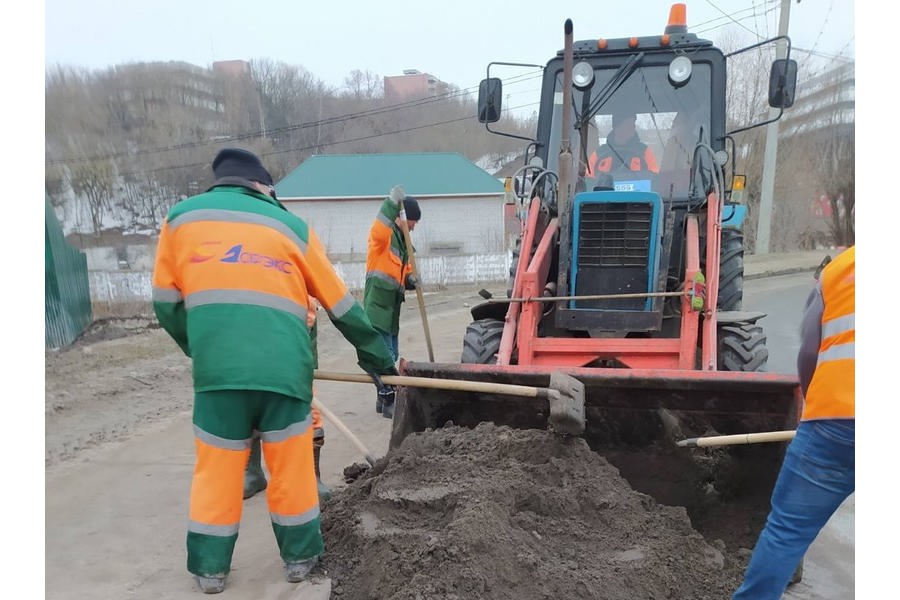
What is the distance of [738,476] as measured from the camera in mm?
3908

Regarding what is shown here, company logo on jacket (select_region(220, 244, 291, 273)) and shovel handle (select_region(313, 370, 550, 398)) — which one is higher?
company logo on jacket (select_region(220, 244, 291, 273))

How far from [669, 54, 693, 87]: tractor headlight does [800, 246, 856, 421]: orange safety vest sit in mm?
3250

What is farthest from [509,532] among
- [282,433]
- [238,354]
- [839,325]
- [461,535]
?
[839,325]

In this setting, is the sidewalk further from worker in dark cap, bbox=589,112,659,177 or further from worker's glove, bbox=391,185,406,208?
worker's glove, bbox=391,185,406,208

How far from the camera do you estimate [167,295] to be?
3211 millimetres

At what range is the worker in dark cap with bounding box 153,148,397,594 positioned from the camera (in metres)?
3.06

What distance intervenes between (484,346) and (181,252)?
2.26 meters

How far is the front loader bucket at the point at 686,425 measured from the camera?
3824mm

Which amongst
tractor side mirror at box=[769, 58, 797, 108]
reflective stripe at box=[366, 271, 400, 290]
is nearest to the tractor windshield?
tractor side mirror at box=[769, 58, 797, 108]

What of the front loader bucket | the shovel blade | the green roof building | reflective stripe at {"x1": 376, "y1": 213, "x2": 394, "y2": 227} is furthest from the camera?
the green roof building

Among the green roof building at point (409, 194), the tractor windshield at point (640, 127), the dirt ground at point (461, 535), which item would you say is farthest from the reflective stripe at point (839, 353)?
the green roof building at point (409, 194)

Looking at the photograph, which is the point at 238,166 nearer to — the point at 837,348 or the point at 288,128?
the point at 837,348

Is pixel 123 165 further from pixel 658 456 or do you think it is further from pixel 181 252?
pixel 658 456

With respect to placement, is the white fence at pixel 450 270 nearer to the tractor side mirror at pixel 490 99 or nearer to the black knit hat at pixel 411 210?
the black knit hat at pixel 411 210
